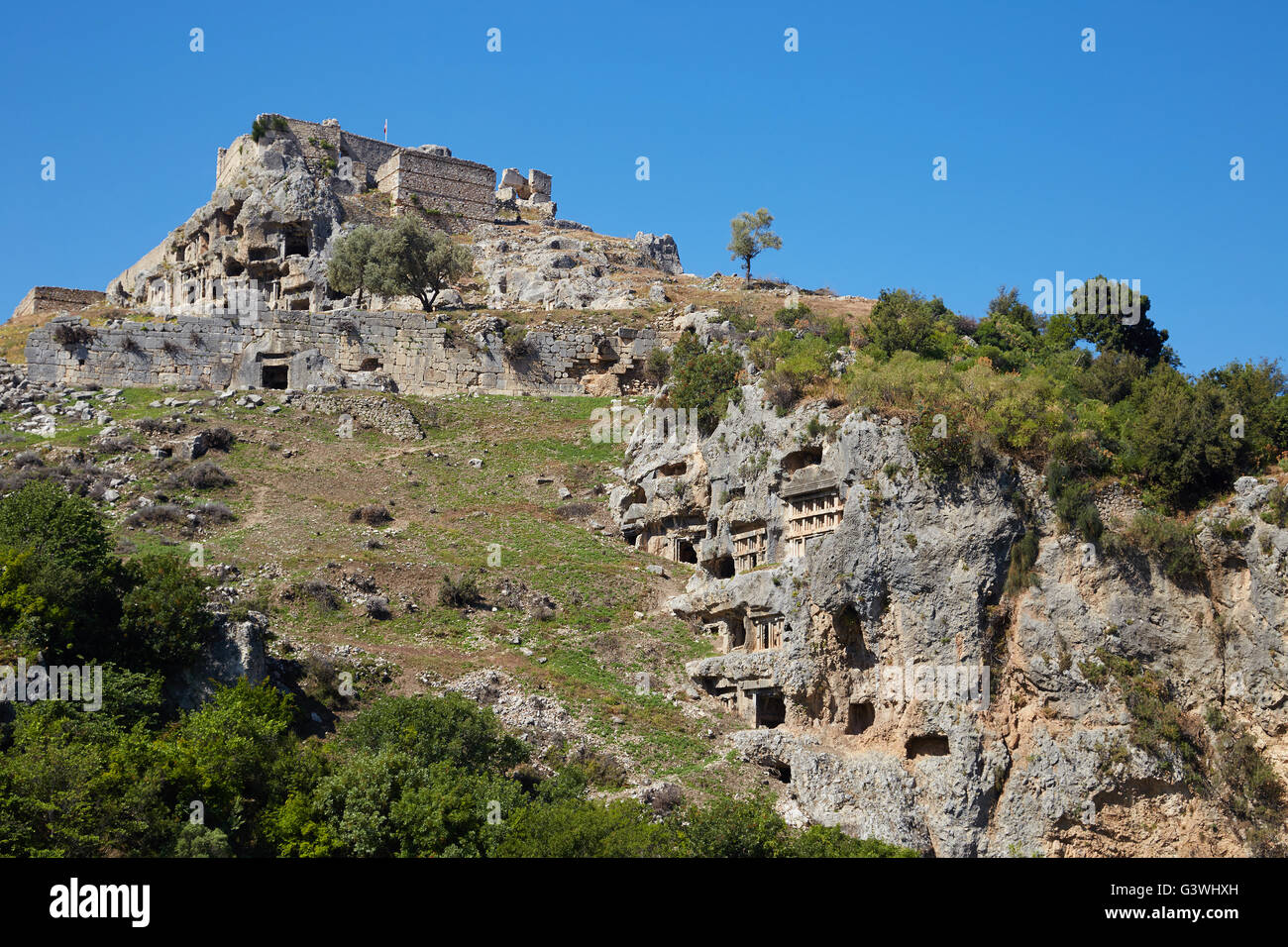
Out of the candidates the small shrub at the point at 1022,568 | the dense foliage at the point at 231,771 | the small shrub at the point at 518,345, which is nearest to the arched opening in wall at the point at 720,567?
the small shrub at the point at 1022,568

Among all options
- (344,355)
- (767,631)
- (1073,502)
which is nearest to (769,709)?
(767,631)

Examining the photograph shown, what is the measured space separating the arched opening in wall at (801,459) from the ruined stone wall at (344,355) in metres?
19.0

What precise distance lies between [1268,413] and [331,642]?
23.5 meters

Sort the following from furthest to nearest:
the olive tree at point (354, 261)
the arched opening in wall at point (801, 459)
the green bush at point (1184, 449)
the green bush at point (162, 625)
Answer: the olive tree at point (354, 261) → the arched opening in wall at point (801, 459) → the green bush at point (1184, 449) → the green bush at point (162, 625)

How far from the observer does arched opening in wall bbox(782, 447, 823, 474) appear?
33.8 meters

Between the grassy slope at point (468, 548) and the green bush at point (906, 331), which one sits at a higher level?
the green bush at point (906, 331)

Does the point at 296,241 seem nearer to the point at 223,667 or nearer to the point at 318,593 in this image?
the point at 318,593

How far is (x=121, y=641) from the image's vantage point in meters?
28.2

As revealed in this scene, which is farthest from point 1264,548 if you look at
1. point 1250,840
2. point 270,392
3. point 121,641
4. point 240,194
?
point 240,194

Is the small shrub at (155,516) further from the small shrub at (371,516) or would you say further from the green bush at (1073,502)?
the green bush at (1073,502)

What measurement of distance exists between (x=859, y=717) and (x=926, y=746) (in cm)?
194

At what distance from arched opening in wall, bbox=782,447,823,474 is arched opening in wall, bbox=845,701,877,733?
20.8 feet

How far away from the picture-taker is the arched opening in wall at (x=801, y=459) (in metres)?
33.8
